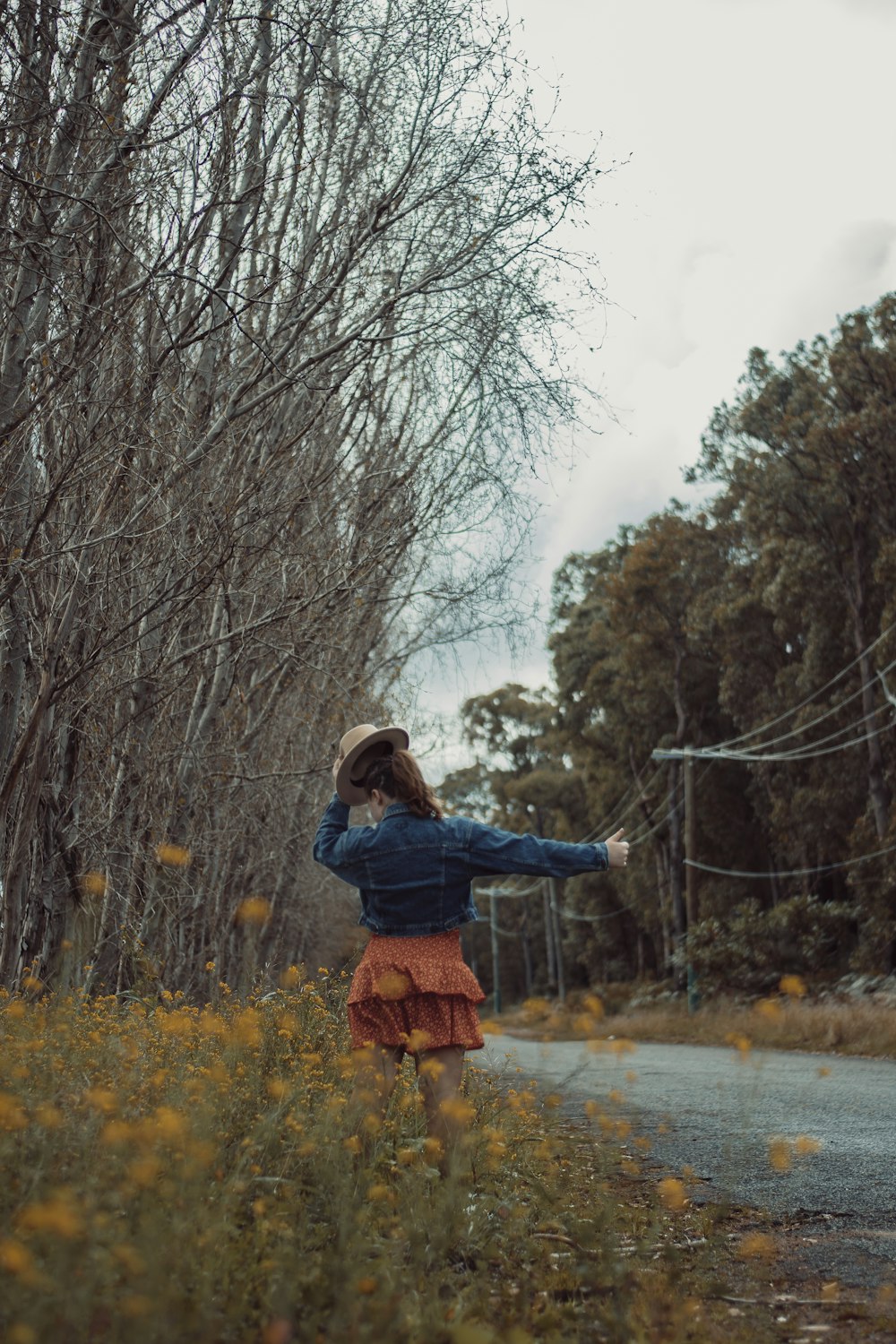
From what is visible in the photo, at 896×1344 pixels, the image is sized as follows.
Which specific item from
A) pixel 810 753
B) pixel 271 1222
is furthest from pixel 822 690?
pixel 271 1222

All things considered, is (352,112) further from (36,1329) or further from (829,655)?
(829,655)

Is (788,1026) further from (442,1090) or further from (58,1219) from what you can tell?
(58,1219)

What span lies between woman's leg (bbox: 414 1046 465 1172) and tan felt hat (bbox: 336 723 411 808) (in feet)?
3.12

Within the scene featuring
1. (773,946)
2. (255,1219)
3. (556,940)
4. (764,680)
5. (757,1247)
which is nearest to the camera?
(255,1219)

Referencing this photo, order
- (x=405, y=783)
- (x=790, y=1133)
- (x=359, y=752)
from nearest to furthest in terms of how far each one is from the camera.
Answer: (x=405, y=783) < (x=359, y=752) < (x=790, y=1133)

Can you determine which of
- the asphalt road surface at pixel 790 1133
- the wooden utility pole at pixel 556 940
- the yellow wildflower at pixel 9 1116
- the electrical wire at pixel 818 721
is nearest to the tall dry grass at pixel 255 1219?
the yellow wildflower at pixel 9 1116

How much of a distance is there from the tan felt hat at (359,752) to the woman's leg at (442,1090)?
951 millimetres

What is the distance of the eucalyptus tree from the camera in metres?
5.45

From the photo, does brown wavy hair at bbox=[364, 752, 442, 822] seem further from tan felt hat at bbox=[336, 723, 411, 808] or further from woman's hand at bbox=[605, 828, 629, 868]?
woman's hand at bbox=[605, 828, 629, 868]

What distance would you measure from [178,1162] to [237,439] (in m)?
5.34

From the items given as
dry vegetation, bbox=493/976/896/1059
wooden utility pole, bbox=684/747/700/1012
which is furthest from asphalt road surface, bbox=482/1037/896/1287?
wooden utility pole, bbox=684/747/700/1012

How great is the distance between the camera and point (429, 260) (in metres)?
7.30

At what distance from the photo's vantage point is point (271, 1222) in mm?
2947

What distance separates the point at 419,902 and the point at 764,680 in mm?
27265
